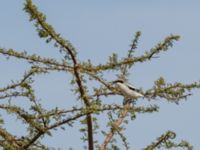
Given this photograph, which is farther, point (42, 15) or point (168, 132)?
point (168, 132)

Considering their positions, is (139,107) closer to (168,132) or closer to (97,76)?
(97,76)

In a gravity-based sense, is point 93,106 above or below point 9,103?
below

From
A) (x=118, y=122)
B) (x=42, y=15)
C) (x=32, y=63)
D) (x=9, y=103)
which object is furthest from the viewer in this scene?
(x=118, y=122)

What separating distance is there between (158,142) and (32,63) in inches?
95.6

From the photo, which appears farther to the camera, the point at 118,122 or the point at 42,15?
the point at 118,122

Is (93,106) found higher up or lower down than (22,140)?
lower down

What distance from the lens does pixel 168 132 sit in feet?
26.8

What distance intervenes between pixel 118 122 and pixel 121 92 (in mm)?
658

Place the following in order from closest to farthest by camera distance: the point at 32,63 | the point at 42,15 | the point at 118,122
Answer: the point at 42,15 → the point at 32,63 → the point at 118,122

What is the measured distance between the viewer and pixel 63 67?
252 inches

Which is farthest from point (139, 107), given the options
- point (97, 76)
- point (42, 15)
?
point (42, 15)

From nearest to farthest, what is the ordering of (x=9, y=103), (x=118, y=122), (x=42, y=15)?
(x=42, y=15), (x=9, y=103), (x=118, y=122)

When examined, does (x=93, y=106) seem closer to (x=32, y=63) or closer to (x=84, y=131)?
(x=32, y=63)

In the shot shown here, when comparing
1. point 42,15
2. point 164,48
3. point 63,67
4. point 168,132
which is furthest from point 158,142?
point 42,15
